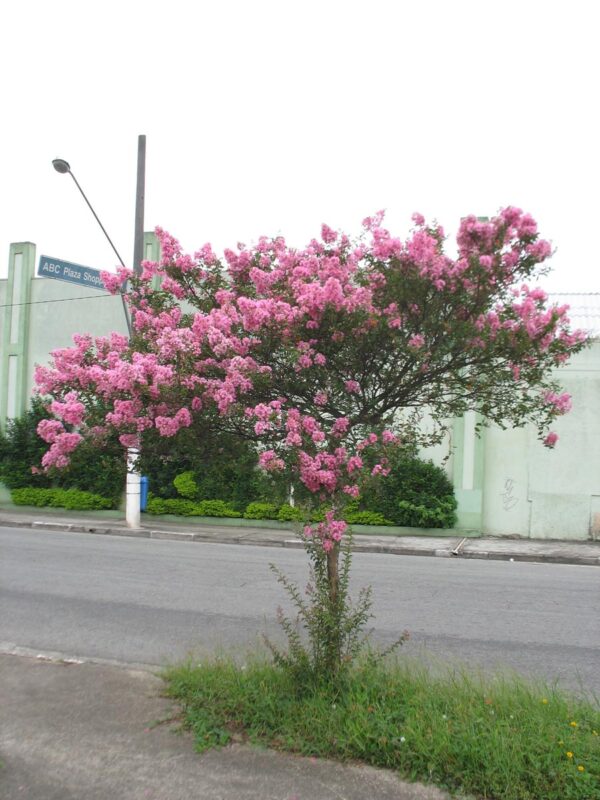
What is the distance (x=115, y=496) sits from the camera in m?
19.3

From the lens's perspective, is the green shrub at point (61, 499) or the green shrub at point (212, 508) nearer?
the green shrub at point (212, 508)

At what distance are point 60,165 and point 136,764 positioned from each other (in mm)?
13609

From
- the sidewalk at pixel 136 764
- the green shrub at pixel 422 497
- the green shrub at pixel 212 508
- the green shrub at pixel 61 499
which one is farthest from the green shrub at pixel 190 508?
the sidewalk at pixel 136 764

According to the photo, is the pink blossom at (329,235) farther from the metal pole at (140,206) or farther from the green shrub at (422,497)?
the metal pole at (140,206)

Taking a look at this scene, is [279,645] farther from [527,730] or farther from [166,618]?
[527,730]

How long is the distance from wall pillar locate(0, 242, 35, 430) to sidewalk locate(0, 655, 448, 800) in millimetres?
17261

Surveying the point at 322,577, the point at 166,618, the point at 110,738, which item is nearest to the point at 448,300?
the point at 322,577

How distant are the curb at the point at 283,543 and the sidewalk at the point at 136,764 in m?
9.45

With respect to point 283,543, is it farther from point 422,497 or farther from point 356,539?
point 422,497

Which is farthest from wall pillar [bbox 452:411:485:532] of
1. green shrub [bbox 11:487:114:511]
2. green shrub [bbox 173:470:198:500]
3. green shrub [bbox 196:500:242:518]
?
green shrub [bbox 11:487:114:511]

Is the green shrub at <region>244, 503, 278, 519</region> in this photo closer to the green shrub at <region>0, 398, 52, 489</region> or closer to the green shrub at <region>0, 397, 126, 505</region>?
the green shrub at <region>0, 397, 126, 505</region>

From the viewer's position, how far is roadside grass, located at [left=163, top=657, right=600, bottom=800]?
11.5 ft

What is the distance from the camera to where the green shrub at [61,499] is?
19250 millimetres

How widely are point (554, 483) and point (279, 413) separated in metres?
13.2
